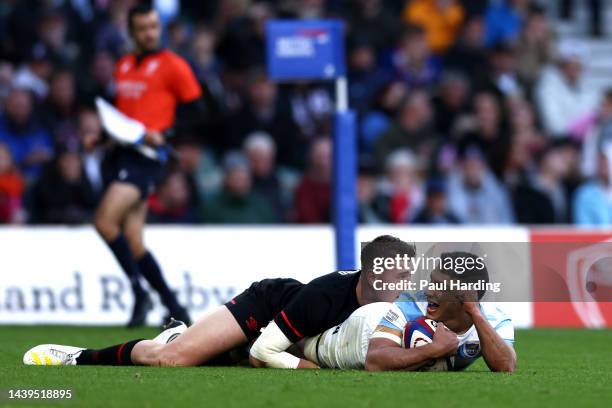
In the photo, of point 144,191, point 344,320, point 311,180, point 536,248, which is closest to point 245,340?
point 344,320

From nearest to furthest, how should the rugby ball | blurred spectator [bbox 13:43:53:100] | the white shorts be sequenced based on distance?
1. the rugby ball
2. the white shorts
3. blurred spectator [bbox 13:43:53:100]

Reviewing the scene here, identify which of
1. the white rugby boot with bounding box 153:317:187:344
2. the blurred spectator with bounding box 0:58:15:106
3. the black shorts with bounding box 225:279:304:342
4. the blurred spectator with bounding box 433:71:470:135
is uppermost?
the blurred spectator with bounding box 0:58:15:106

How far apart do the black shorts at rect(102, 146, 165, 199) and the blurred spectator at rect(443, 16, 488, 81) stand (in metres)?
6.78

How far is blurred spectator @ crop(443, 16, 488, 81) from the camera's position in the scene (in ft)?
57.1

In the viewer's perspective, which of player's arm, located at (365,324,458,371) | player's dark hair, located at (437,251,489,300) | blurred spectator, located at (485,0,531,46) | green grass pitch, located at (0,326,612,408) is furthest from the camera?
blurred spectator, located at (485,0,531,46)

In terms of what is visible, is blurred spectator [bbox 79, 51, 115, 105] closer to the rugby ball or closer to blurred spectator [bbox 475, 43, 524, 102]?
blurred spectator [bbox 475, 43, 524, 102]

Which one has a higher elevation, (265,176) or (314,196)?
(265,176)

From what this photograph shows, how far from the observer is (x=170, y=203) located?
1433 cm

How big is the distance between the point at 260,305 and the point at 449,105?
9.33m

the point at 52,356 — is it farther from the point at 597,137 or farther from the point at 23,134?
the point at 597,137

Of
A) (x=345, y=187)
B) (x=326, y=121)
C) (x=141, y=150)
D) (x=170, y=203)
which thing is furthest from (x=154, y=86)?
(x=326, y=121)

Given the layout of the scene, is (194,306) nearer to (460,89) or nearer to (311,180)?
(311,180)

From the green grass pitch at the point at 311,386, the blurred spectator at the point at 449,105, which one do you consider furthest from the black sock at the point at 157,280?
the blurred spectator at the point at 449,105

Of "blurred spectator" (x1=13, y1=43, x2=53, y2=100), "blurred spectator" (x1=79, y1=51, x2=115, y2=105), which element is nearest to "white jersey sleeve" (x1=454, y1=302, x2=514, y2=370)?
"blurred spectator" (x1=79, y1=51, x2=115, y2=105)
